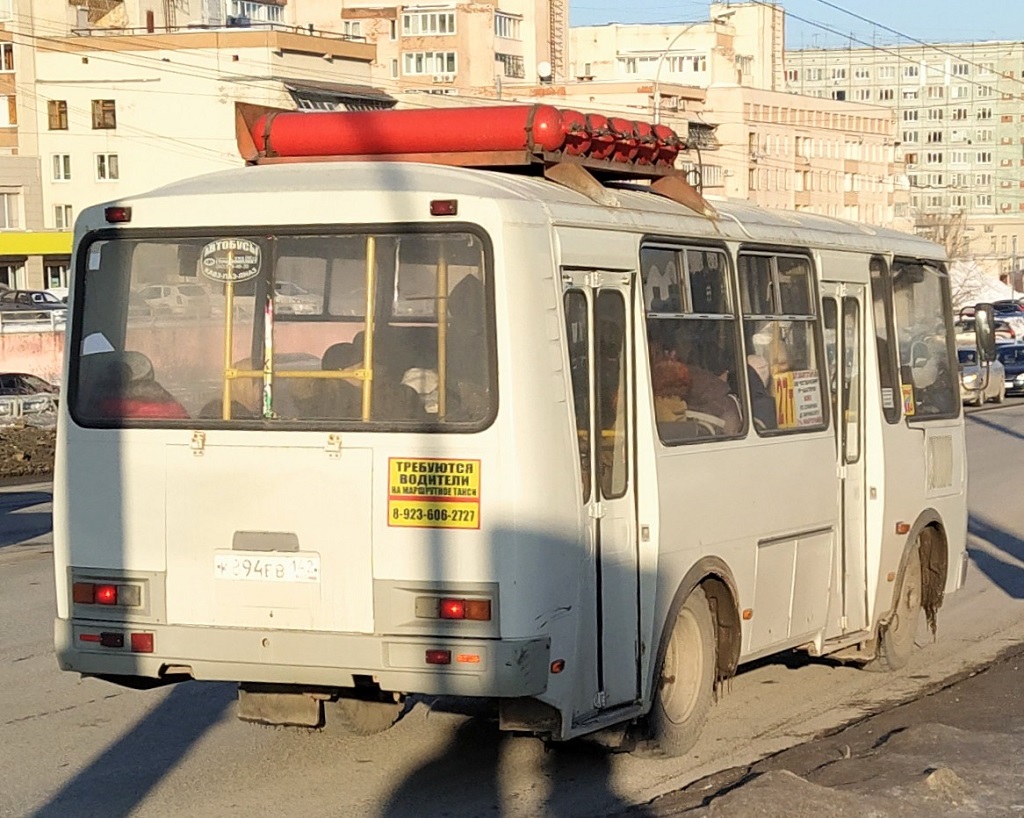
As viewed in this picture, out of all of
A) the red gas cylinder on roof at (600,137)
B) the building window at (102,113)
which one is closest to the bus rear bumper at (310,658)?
the red gas cylinder on roof at (600,137)

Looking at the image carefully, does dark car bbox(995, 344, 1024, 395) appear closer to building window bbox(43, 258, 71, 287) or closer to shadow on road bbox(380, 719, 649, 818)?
Result: shadow on road bbox(380, 719, 649, 818)

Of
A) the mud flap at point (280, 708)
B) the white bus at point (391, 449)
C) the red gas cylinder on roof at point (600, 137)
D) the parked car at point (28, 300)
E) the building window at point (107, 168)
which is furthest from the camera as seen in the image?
the building window at point (107, 168)

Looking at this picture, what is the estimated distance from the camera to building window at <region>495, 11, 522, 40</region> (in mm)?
114938

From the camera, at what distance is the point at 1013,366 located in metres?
47.7

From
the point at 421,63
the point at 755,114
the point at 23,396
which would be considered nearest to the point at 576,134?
the point at 23,396

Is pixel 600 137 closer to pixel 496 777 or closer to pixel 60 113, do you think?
pixel 496 777

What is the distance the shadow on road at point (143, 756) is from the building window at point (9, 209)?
2963 inches

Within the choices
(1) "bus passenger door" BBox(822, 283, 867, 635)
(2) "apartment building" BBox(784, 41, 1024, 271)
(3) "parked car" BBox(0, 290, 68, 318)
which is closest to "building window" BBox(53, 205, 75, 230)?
(3) "parked car" BBox(0, 290, 68, 318)

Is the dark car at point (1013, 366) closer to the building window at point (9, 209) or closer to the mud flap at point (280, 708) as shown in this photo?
the mud flap at point (280, 708)

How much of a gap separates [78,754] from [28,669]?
7.28ft

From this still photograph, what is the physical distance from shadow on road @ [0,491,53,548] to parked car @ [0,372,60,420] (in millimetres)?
12743

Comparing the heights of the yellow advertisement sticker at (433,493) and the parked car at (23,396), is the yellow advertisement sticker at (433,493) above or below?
above

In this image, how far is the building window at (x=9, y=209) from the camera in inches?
3211

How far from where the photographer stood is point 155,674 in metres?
7.18
